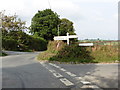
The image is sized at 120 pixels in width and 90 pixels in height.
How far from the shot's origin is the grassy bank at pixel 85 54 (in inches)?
568

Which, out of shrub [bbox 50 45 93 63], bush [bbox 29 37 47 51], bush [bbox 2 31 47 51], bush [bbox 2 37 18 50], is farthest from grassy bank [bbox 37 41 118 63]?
bush [bbox 29 37 47 51]

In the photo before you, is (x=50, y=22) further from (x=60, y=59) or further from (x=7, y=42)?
(x=60, y=59)

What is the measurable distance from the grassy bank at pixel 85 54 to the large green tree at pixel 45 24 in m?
32.1

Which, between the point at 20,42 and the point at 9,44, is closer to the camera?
the point at 9,44

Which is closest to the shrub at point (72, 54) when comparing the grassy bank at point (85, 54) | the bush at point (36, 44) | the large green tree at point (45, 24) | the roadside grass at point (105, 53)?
the grassy bank at point (85, 54)

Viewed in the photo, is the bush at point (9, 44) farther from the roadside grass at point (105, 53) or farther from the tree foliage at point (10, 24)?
the roadside grass at point (105, 53)

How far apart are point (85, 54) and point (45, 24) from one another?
3484cm

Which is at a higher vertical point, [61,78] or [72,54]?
[72,54]

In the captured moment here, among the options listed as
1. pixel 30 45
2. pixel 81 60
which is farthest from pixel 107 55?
pixel 30 45

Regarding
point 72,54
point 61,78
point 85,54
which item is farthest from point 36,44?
point 61,78

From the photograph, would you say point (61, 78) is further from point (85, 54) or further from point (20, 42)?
point (20, 42)

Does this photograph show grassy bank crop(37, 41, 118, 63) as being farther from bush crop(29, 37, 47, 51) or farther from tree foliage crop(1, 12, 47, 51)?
bush crop(29, 37, 47, 51)

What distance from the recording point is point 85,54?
49.4 feet

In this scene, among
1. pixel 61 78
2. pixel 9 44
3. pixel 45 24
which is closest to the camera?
pixel 61 78
